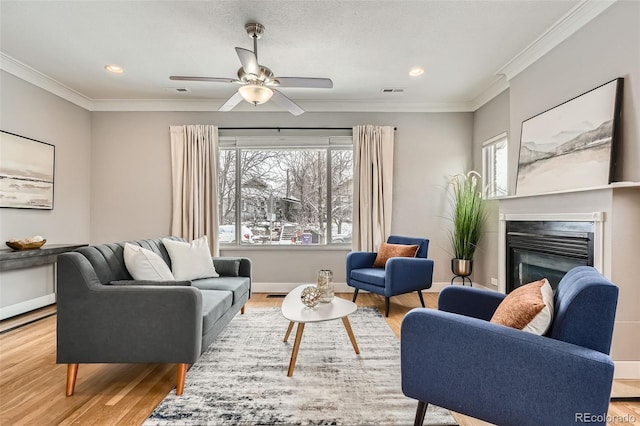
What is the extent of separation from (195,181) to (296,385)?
3.22m

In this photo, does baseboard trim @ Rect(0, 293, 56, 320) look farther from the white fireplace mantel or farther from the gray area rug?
the white fireplace mantel

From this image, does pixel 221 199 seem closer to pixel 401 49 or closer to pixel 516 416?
pixel 401 49

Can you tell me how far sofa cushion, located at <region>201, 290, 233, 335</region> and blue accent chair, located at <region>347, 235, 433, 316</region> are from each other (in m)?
1.56

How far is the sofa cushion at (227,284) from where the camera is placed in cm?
278

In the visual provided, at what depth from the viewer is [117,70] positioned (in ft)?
11.7

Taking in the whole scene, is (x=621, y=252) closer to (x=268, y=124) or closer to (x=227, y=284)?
(x=227, y=284)

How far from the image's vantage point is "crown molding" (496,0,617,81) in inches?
92.8

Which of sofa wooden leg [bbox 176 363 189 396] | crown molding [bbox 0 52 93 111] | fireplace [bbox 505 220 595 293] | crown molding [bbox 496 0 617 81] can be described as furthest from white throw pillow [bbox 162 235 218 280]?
crown molding [bbox 496 0 617 81]

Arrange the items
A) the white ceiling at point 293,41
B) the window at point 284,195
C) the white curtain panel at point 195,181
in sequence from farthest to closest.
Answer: the window at point 284,195 < the white curtain panel at point 195,181 < the white ceiling at point 293,41

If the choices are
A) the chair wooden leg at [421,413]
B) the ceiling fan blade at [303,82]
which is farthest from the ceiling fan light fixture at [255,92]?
the chair wooden leg at [421,413]

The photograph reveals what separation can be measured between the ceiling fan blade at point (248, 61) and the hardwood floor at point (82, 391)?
2.22 m

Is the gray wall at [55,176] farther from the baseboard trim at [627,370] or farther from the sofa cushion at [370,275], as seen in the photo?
the baseboard trim at [627,370]

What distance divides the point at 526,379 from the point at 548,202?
1943 millimetres

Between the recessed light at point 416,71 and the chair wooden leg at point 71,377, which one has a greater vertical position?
the recessed light at point 416,71
